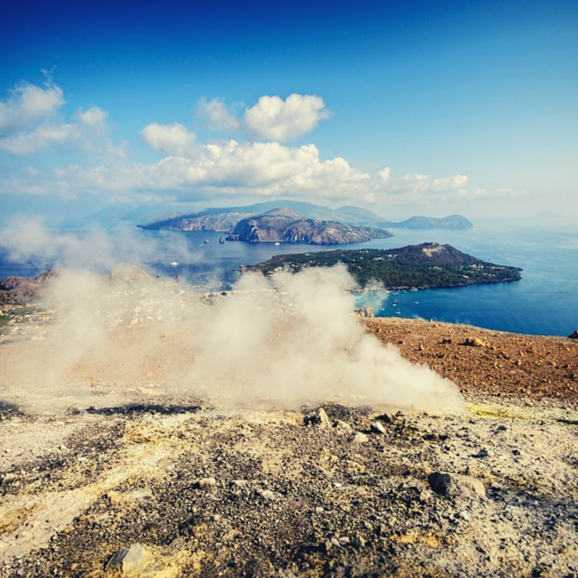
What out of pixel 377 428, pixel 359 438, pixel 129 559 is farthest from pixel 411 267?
pixel 129 559

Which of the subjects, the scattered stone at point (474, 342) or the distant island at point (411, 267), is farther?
the distant island at point (411, 267)

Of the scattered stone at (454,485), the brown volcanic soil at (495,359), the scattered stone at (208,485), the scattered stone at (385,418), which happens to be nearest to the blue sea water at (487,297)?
the brown volcanic soil at (495,359)

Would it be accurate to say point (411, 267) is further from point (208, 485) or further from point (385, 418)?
point (208, 485)

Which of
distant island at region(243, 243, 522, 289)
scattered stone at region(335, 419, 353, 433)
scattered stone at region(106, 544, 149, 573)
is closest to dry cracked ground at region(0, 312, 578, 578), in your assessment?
scattered stone at region(106, 544, 149, 573)

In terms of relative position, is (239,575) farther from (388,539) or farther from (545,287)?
(545,287)

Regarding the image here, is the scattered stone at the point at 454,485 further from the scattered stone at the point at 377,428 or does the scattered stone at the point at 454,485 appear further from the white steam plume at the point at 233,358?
the white steam plume at the point at 233,358

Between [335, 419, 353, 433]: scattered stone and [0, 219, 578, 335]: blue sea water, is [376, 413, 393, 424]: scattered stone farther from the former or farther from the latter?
[0, 219, 578, 335]: blue sea water
